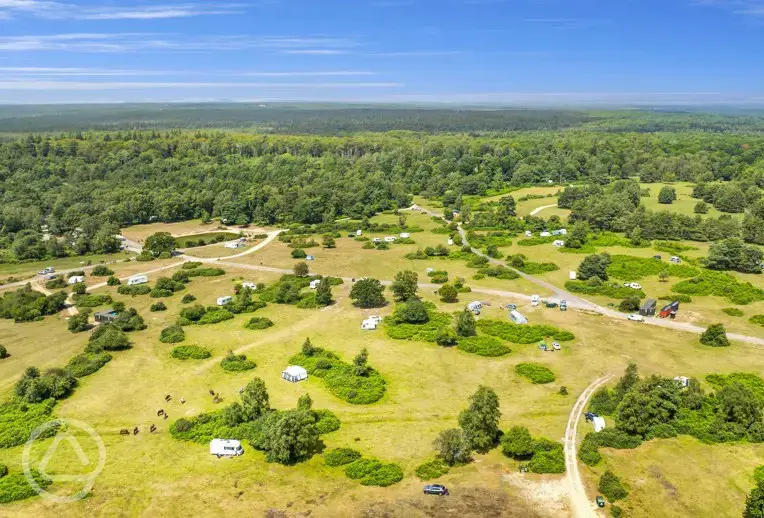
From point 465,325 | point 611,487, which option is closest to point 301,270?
point 465,325

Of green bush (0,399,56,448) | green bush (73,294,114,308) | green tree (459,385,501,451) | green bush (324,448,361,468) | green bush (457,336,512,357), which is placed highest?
green tree (459,385,501,451)

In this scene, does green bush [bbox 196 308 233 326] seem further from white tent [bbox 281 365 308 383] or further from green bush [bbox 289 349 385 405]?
white tent [bbox 281 365 308 383]

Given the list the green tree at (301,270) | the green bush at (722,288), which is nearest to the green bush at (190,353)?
the green tree at (301,270)

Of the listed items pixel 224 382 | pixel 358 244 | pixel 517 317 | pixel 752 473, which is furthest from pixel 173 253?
pixel 752 473

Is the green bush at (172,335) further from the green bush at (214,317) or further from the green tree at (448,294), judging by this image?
the green tree at (448,294)

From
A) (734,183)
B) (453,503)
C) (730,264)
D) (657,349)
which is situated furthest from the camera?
(734,183)

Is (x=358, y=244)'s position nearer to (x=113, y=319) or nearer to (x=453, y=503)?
(x=113, y=319)

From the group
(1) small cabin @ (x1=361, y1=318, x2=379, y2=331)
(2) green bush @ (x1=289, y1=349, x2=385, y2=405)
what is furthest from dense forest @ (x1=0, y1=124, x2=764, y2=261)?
(2) green bush @ (x1=289, y1=349, x2=385, y2=405)
